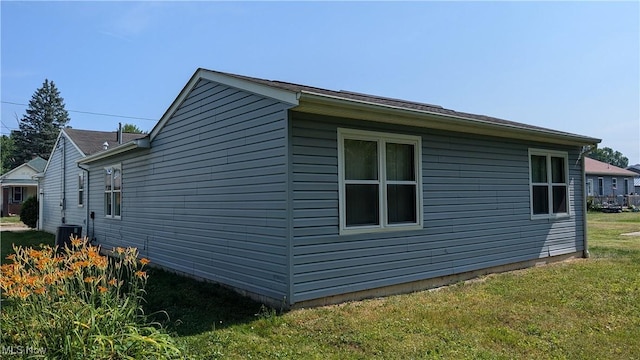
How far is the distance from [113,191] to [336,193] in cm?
763

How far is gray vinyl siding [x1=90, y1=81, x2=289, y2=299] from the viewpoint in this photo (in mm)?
5398

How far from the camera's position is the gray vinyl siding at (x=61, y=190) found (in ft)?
47.3

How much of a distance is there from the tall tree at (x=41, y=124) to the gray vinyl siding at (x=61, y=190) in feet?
137

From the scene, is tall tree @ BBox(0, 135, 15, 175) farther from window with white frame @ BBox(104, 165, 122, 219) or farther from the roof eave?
window with white frame @ BBox(104, 165, 122, 219)

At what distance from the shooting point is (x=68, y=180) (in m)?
15.4

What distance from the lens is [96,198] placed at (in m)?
12.0

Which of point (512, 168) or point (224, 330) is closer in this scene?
point (224, 330)

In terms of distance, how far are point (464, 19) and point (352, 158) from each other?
447 cm

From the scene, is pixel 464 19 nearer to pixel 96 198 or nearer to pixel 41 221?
pixel 96 198

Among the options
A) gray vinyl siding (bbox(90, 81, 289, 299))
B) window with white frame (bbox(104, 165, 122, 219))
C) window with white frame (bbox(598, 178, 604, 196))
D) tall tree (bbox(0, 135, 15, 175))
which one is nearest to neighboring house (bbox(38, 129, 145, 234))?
window with white frame (bbox(104, 165, 122, 219))

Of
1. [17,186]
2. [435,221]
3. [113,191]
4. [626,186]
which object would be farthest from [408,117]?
[626,186]

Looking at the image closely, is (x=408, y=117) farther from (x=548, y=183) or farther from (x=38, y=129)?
(x=38, y=129)

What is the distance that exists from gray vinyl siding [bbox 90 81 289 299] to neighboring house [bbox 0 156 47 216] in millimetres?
24933

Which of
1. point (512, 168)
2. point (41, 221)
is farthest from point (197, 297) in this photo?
point (41, 221)
